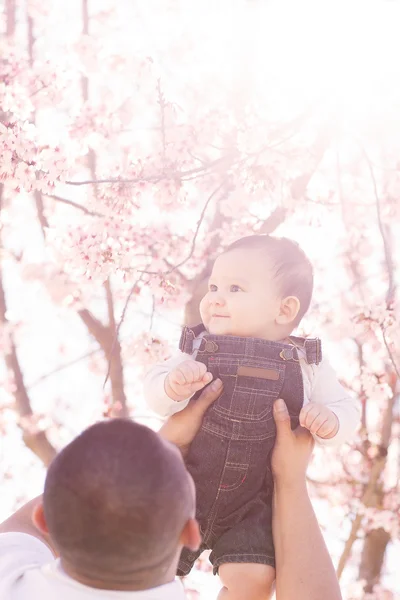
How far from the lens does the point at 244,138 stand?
15.8 ft

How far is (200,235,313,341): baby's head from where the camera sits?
2355mm

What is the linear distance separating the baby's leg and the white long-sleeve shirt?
510 millimetres

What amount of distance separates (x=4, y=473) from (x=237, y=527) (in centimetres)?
918

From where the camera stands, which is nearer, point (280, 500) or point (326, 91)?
point (280, 500)

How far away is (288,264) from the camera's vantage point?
7.99 feet

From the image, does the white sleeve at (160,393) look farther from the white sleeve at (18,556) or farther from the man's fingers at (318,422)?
the white sleeve at (18,556)

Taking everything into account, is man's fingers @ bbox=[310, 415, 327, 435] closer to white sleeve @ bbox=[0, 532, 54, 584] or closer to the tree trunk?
white sleeve @ bbox=[0, 532, 54, 584]

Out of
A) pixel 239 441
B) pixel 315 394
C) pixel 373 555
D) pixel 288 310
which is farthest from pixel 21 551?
pixel 373 555

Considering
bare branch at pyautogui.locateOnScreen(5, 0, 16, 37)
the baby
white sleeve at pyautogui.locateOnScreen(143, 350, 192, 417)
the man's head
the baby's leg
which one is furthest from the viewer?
bare branch at pyautogui.locateOnScreen(5, 0, 16, 37)

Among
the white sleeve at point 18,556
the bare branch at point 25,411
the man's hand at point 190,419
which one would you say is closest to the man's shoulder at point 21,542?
the white sleeve at point 18,556

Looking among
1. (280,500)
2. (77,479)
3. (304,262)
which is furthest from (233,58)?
(77,479)

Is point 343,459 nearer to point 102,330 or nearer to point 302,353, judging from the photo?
point 102,330

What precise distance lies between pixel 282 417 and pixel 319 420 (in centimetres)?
14

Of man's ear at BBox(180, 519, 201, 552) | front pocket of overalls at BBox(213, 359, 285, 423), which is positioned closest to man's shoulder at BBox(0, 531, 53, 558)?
man's ear at BBox(180, 519, 201, 552)
